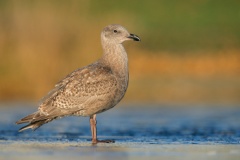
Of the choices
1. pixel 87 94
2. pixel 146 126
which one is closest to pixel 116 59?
pixel 87 94

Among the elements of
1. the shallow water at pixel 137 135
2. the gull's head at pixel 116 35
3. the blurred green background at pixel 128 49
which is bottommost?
the shallow water at pixel 137 135

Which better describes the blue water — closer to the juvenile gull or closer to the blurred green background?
the juvenile gull

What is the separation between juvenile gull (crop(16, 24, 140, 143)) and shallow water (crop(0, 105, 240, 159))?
0.40 metres

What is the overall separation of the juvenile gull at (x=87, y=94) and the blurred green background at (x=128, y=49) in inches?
326

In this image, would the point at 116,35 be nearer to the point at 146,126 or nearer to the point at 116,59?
the point at 116,59

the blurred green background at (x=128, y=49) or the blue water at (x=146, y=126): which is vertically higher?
the blurred green background at (x=128, y=49)

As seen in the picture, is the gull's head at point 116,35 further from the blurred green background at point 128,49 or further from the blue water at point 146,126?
the blurred green background at point 128,49

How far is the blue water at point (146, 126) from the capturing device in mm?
13984

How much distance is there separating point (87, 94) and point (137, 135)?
A: 167 cm

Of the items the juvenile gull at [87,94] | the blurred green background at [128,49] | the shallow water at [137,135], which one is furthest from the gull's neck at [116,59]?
the blurred green background at [128,49]

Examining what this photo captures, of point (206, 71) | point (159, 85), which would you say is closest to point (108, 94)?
point (159, 85)

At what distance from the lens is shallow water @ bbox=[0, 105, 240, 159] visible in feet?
38.1

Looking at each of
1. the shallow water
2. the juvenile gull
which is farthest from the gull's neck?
the shallow water

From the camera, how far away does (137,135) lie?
1473 cm
